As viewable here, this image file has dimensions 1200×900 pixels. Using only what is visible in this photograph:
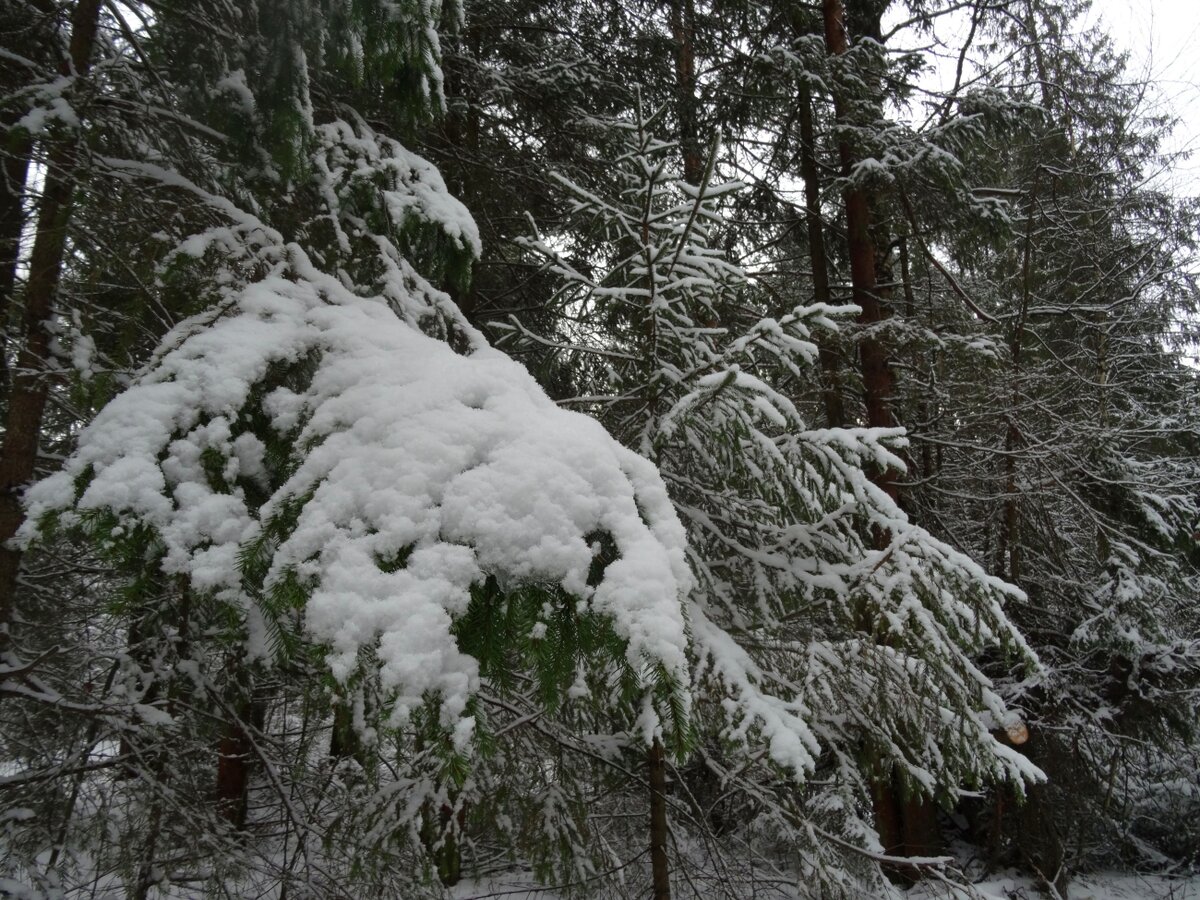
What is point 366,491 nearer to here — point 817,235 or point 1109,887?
point 817,235

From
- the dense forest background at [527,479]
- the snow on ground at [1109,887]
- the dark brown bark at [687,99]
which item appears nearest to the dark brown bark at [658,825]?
the dense forest background at [527,479]

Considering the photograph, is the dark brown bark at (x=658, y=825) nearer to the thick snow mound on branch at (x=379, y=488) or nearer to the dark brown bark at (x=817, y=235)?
the thick snow mound on branch at (x=379, y=488)

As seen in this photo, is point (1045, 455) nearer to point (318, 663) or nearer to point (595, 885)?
point (595, 885)

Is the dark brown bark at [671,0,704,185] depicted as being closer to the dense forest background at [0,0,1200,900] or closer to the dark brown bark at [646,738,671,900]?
Result: the dense forest background at [0,0,1200,900]

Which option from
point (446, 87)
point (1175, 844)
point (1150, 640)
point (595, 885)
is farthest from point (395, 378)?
point (1175, 844)

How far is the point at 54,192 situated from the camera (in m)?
2.66

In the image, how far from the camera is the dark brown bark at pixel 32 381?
254cm

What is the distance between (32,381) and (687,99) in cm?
624

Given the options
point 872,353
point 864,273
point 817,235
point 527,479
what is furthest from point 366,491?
point 817,235

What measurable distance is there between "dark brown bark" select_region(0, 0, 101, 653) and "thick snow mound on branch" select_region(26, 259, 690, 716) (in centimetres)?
83

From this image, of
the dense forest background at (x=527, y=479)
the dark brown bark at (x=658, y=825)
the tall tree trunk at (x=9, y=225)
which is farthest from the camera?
the tall tree trunk at (x=9, y=225)

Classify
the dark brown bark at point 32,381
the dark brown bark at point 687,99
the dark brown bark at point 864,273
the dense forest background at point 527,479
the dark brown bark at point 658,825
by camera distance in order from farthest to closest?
the dark brown bark at point 687,99 → the dark brown bark at point 864,273 → the dark brown bark at point 658,825 → the dark brown bark at point 32,381 → the dense forest background at point 527,479

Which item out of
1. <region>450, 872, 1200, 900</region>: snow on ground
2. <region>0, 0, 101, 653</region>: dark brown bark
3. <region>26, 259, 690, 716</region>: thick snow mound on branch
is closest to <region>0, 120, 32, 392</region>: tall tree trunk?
<region>0, 0, 101, 653</region>: dark brown bark

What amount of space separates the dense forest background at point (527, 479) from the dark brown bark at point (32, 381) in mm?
24
